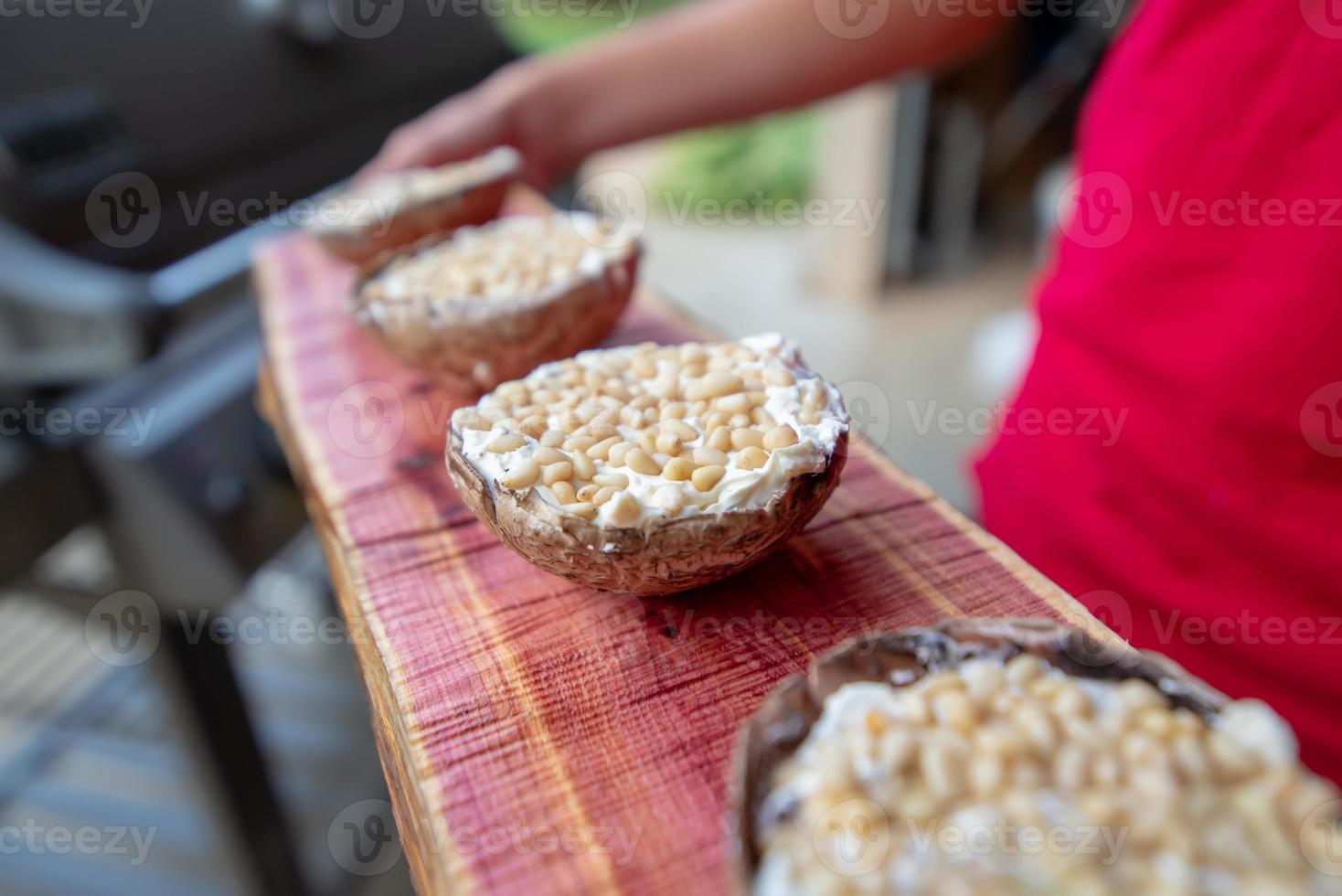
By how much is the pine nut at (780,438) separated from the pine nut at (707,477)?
0.15 ft

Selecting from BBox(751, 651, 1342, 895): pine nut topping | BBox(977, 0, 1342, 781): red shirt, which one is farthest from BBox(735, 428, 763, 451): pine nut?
BBox(977, 0, 1342, 781): red shirt

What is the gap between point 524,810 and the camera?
54 centimetres

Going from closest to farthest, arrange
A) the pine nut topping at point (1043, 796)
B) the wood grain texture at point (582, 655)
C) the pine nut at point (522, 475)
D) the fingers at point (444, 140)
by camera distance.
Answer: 1. the pine nut topping at point (1043, 796)
2. the wood grain texture at point (582, 655)
3. the pine nut at point (522, 475)
4. the fingers at point (444, 140)

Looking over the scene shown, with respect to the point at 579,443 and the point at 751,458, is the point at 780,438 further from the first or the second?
the point at 579,443

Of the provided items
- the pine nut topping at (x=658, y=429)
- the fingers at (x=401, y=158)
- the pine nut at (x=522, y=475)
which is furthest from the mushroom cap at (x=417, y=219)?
the pine nut at (x=522, y=475)

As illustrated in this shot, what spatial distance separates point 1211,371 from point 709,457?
0.56m

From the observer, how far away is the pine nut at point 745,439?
66 centimetres

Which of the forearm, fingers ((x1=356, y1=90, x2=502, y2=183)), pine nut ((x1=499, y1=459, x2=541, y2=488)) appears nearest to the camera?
pine nut ((x1=499, y1=459, x2=541, y2=488))

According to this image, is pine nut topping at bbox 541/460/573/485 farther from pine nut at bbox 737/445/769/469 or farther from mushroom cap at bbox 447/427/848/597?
pine nut at bbox 737/445/769/469

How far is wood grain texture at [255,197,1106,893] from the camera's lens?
523 millimetres

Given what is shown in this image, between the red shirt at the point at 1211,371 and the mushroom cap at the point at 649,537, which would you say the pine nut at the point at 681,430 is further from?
the red shirt at the point at 1211,371

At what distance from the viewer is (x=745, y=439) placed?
0.66 meters

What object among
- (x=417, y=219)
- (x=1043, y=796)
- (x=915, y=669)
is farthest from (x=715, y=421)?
(x=417, y=219)

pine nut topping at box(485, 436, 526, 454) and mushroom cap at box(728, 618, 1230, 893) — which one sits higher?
pine nut topping at box(485, 436, 526, 454)
